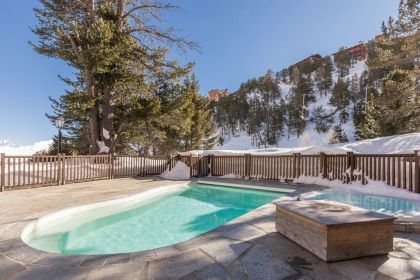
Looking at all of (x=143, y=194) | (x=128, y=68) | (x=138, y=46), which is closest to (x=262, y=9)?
(x=138, y=46)

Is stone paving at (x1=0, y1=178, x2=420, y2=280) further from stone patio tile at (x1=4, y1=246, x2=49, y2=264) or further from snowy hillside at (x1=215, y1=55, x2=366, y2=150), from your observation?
Result: snowy hillside at (x1=215, y1=55, x2=366, y2=150)

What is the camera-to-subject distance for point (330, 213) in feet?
9.00

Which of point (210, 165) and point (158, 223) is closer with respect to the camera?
point (158, 223)

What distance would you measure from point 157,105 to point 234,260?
11461 millimetres

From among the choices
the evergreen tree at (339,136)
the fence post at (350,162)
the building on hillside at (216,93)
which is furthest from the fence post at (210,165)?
the building on hillside at (216,93)

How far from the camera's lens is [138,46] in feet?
43.9

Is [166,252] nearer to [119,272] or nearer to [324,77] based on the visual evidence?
[119,272]

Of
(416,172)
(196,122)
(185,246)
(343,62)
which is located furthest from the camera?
(343,62)

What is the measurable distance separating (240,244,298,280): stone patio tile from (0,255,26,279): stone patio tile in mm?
2112

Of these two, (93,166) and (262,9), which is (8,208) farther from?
(262,9)

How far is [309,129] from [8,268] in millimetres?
44613

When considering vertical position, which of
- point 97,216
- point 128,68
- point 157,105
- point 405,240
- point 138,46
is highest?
point 138,46

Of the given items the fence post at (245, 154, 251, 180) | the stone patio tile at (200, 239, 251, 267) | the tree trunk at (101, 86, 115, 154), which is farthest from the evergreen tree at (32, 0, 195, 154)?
the stone patio tile at (200, 239, 251, 267)

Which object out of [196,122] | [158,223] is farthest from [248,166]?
[196,122]
